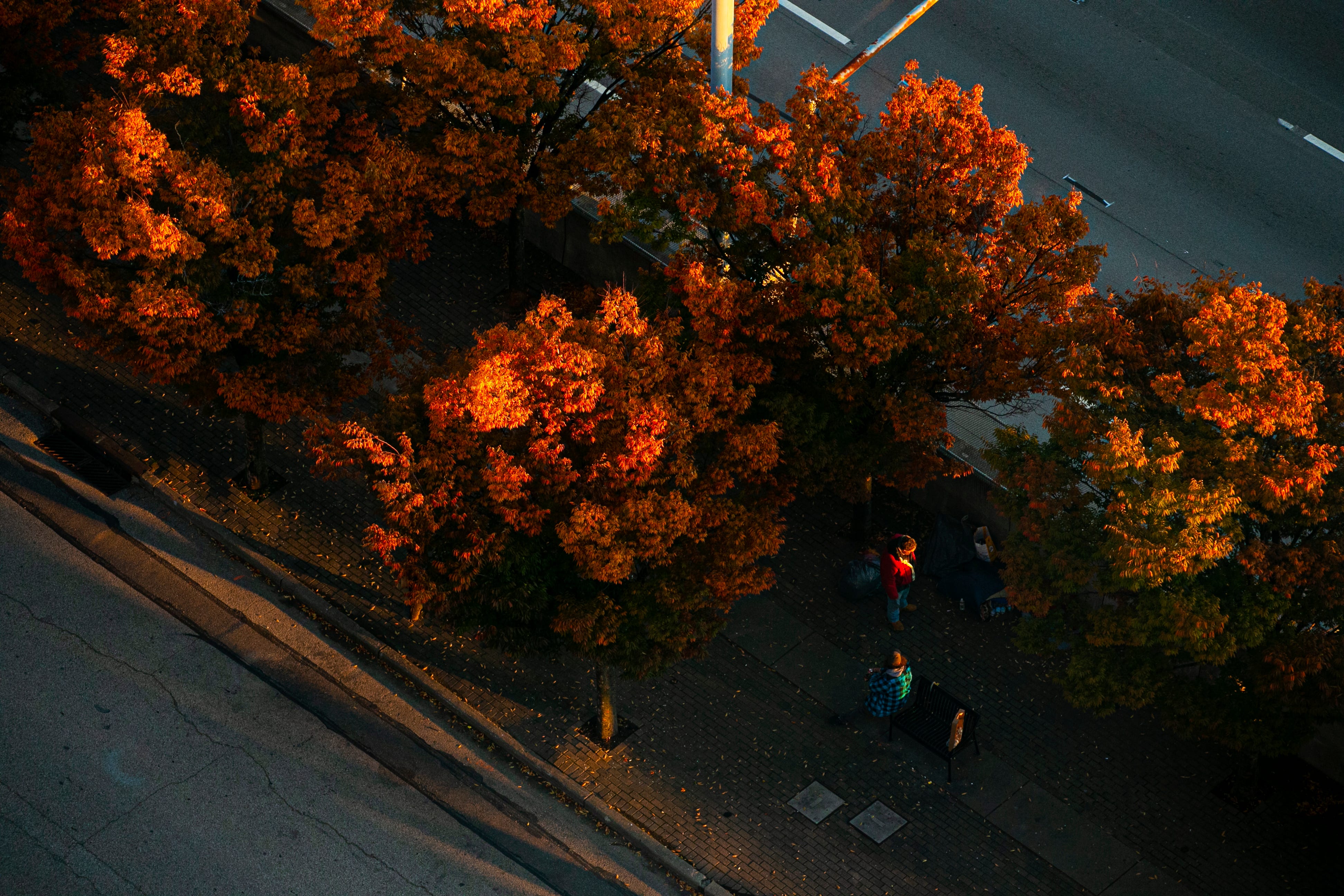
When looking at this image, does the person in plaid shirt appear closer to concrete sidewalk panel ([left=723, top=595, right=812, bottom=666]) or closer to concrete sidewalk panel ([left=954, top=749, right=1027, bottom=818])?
concrete sidewalk panel ([left=954, top=749, right=1027, bottom=818])

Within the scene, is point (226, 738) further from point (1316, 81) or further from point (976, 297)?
point (1316, 81)

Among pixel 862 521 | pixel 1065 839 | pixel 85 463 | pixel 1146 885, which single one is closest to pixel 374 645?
pixel 85 463

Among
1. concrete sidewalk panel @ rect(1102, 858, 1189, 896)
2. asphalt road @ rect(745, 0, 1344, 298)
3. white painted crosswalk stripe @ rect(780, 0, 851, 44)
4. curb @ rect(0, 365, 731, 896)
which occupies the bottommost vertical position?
curb @ rect(0, 365, 731, 896)

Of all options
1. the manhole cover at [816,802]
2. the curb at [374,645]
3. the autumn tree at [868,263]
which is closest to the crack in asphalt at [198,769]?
the curb at [374,645]

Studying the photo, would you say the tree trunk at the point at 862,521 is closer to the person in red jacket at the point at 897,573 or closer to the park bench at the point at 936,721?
the person in red jacket at the point at 897,573

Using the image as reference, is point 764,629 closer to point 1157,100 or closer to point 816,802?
point 816,802

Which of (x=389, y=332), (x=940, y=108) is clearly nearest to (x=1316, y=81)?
(x=940, y=108)

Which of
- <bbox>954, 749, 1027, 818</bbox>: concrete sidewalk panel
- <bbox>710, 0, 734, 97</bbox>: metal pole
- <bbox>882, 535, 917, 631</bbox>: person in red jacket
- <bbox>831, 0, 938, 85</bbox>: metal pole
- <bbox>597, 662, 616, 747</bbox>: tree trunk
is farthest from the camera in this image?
<bbox>831, 0, 938, 85</bbox>: metal pole

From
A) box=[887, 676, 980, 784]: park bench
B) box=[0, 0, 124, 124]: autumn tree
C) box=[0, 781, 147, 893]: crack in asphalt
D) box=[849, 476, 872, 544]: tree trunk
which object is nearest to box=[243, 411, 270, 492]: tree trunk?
box=[0, 781, 147, 893]: crack in asphalt

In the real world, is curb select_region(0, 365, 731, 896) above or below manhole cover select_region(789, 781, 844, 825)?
below
